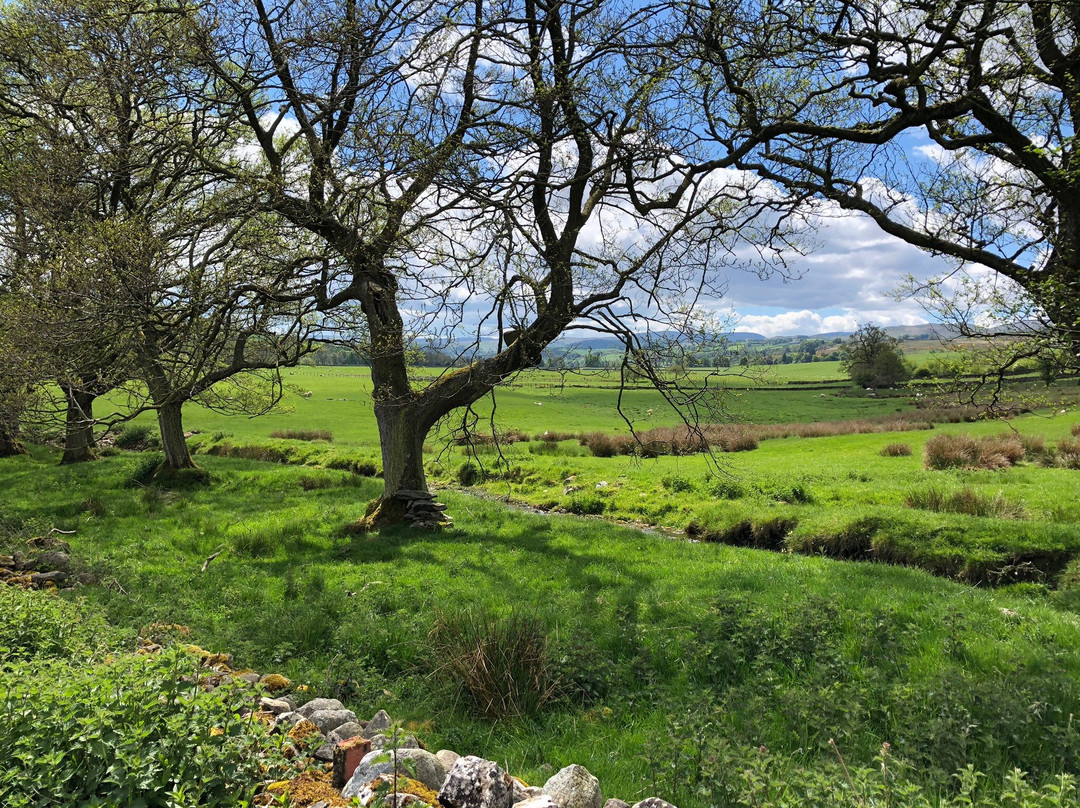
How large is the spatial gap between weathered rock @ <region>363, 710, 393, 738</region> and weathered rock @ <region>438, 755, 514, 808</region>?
125cm

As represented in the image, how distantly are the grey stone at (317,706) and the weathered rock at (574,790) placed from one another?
2.43 metres

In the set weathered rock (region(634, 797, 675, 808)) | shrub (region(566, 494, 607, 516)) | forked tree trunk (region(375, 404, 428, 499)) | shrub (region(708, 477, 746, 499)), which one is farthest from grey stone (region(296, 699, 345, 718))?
shrub (region(708, 477, 746, 499))

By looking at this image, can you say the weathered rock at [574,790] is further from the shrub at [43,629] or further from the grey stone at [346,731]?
the shrub at [43,629]

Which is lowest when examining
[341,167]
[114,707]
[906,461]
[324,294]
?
[906,461]

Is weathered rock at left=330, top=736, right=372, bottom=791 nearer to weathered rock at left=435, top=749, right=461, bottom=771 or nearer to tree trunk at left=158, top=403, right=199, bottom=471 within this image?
weathered rock at left=435, top=749, right=461, bottom=771

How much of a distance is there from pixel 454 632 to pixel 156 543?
8769 millimetres

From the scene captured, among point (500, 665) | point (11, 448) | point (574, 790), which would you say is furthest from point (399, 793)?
point (11, 448)

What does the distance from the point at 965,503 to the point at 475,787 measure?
18102mm

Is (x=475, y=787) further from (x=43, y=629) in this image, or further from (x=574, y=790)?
(x=43, y=629)

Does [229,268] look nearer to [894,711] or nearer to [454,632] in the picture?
[454,632]

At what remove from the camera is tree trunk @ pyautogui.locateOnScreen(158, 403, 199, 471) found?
20344 mm

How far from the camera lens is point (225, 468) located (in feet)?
78.1

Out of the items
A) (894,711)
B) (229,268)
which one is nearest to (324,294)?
(229,268)

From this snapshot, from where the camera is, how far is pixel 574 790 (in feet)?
13.6
